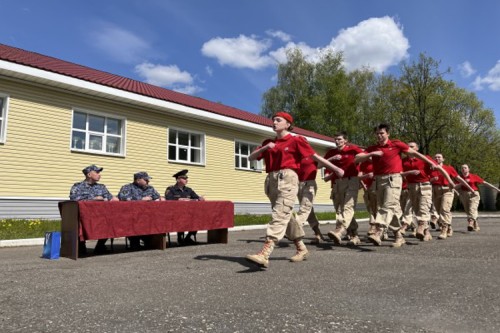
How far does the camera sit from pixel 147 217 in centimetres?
757

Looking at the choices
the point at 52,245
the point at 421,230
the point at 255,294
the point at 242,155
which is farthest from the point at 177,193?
the point at 242,155

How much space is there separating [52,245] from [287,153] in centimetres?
417

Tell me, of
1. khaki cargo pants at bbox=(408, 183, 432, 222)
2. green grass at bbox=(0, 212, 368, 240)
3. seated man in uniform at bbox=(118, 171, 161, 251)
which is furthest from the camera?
green grass at bbox=(0, 212, 368, 240)

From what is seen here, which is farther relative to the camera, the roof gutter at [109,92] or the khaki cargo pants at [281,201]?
the roof gutter at [109,92]

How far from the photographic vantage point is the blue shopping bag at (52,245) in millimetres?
6801

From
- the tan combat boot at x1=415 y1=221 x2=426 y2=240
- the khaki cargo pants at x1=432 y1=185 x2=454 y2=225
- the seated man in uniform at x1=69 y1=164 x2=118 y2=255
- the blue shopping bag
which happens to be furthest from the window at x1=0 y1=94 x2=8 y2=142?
the khaki cargo pants at x1=432 y1=185 x2=454 y2=225

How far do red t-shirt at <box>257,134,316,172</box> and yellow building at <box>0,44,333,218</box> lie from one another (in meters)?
9.66

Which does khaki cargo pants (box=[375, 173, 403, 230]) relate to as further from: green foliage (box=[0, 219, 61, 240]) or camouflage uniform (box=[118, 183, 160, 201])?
green foliage (box=[0, 219, 61, 240])

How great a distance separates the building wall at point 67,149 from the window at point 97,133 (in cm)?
25

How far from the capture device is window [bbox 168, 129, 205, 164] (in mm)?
17234

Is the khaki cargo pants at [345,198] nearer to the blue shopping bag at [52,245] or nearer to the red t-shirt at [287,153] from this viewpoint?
the red t-shirt at [287,153]

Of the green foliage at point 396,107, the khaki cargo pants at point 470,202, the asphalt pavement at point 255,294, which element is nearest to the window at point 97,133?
the asphalt pavement at point 255,294

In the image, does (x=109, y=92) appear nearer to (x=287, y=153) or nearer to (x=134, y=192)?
(x=134, y=192)

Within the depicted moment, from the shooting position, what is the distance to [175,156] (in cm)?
1727
